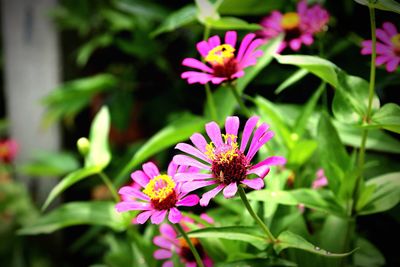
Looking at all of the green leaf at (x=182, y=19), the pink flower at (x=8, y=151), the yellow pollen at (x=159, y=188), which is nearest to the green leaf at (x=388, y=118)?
the yellow pollen at (x=159, y=188)

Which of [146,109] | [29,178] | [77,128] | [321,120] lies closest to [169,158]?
[146,109]

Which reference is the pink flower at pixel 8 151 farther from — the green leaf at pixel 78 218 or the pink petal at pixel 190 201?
the pink petal at pixel 190 201

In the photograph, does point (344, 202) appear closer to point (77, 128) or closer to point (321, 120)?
point (321, 120)

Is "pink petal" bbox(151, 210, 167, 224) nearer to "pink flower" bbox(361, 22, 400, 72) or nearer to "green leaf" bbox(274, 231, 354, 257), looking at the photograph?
"green leaf" bbox(274, 231, 354, 257)

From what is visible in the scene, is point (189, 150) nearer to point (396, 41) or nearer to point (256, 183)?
point (256, 183)

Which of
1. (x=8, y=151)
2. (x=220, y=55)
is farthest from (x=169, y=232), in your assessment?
(x=8, y=151)
